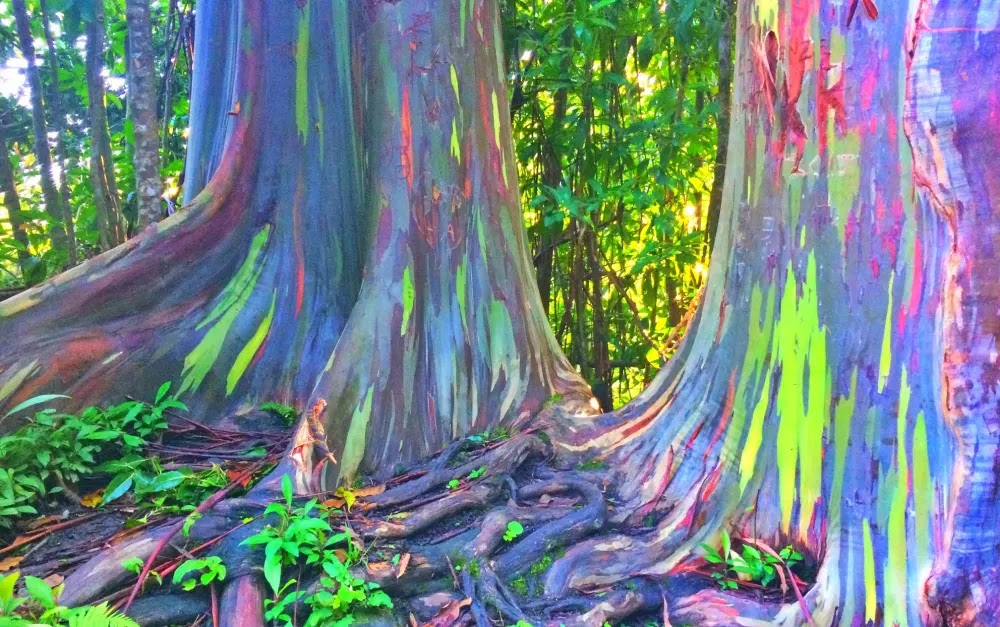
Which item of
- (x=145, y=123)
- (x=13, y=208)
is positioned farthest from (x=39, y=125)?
(x=145, y=123)

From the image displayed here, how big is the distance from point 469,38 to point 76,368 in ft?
9.48

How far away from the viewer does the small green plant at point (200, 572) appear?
2.38 m

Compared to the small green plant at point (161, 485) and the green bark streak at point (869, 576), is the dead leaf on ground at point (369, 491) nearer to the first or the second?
the small green plant at point (161, 485)

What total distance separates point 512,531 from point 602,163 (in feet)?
13.1

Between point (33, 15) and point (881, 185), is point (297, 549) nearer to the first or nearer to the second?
point (881, 185)

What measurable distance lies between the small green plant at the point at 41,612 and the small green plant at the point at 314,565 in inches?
19.3

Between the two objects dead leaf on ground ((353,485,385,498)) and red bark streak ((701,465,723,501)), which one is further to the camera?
dead leaf on ground ((353,485,385,498))

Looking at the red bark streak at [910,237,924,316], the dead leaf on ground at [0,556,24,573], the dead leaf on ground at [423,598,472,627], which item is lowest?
the dead leaf on ground at [423,598,472,627]

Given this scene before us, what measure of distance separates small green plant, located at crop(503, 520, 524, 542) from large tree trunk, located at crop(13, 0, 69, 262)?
20.0 feet

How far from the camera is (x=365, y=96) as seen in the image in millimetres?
4176

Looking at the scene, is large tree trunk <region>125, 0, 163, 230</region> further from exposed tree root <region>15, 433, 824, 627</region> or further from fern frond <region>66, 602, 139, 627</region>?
fern frond <region>66, 602, 139, 627</region>

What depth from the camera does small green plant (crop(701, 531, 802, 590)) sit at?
8.68 ft

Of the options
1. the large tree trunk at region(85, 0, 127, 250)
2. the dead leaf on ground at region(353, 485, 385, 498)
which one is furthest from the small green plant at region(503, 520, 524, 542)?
the large tree trunk at region(85, 0, 127, 250)

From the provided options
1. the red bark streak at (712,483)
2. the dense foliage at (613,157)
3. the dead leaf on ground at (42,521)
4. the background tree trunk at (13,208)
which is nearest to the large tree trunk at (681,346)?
the red bark streak at (712,483)
